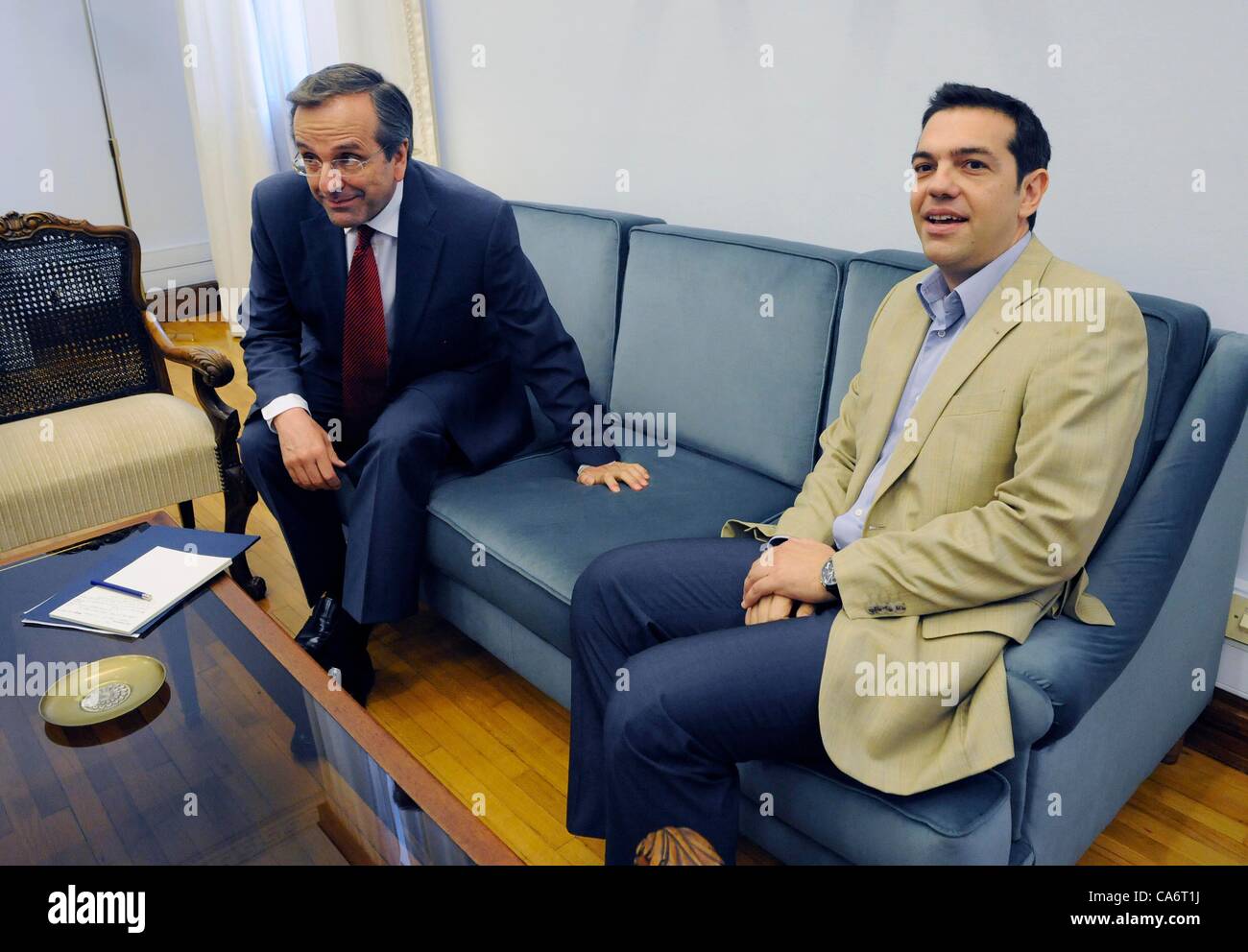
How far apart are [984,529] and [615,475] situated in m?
0.84

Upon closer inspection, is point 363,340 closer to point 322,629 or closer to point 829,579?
point 322,629

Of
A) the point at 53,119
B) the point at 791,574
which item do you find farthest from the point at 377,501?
the point at 53,119

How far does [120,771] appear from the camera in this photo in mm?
1257

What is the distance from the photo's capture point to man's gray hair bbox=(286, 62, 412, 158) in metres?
1.73

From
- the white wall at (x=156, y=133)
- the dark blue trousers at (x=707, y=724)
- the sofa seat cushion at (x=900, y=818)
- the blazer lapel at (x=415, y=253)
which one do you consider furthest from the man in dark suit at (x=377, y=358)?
the white wall at (x=156, y=133)

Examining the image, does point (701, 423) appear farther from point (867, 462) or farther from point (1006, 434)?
point (1006, 434)

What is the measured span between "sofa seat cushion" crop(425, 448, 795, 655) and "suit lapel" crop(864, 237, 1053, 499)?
0.47 meters

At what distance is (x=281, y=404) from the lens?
6.25ft

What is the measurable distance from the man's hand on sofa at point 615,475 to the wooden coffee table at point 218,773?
659 mm

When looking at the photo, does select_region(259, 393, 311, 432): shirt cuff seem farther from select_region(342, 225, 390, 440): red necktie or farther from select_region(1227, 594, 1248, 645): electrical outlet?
select_region(1227, 594, 1248, 645): electrical outlet

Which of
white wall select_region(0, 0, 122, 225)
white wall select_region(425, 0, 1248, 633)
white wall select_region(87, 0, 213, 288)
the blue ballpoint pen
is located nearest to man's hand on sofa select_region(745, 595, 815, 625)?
white wall select_region(425, 0, 1248, 633)

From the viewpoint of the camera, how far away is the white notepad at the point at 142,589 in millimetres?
1476

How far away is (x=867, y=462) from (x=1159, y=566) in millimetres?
393
